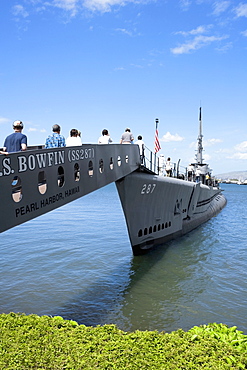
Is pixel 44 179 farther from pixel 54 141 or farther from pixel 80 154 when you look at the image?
pixel 80 154

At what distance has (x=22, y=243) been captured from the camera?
59.6 ft

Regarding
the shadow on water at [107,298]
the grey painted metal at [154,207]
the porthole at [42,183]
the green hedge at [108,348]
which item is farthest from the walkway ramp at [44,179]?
the grey painted metal at [154,207]

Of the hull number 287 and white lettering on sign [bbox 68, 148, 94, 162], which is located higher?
white lettering on sign [bbox 68, 148, 94, 162]

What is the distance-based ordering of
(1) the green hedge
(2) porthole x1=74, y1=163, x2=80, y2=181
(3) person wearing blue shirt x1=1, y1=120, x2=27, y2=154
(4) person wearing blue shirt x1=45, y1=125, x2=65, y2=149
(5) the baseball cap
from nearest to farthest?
(1) the green hedge < (3) person wearing blue shirt x1=1, y1=120, x2=27, y2=154 < (5) the baseball cap < (4) person wearing blue shirt x1=45, y1=125, x2=65, y2=149 < (2) porthole x1=74, y1=163, x2=80, y2=181

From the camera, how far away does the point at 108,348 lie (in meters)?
5.45

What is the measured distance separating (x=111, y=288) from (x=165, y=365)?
20.9 ft

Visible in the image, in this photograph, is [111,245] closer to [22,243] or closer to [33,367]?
[22,243]

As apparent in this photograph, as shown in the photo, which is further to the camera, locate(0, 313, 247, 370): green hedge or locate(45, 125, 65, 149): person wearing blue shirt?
locate(45, 125, 65, 149): person wearing blue shirt

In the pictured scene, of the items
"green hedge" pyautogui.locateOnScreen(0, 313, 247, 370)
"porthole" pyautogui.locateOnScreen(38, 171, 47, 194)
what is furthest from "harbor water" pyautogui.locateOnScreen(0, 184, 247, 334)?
"porthole" pyautogui.locateOnScreen(38, 171, 47, 194)

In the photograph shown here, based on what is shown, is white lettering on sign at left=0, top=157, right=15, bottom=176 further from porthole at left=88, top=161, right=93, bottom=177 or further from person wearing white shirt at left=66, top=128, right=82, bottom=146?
porthole at left=88, top=161, right=93, bottom=177

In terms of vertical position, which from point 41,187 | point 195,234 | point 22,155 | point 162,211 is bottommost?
point 195,234

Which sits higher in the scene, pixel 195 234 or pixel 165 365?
pixel 165 365

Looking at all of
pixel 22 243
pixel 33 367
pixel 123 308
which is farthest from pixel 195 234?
pixel 33 367

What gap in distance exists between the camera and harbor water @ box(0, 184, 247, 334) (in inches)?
364
